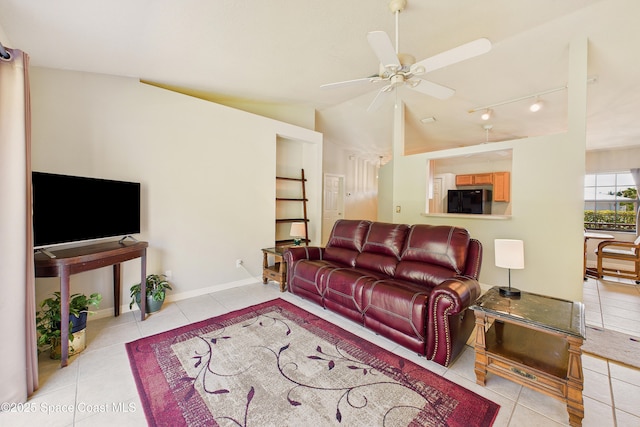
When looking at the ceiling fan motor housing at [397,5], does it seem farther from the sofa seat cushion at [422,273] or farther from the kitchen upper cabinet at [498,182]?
the kitchen upper cabinet at [498,182]

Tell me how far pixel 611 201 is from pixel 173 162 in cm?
890

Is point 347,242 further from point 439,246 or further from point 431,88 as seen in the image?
point 431,88

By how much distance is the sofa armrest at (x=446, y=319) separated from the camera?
191 cm

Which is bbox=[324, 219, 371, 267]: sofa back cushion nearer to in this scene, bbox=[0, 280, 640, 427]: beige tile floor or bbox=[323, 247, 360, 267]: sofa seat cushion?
bbox=[323, 247, 360, 267]: sofa seat cushion

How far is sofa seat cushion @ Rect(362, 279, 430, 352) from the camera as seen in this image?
2062mm

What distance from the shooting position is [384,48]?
183 centimetres

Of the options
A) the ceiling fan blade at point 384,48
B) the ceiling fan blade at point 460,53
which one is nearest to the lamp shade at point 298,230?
the ceiling fan blade at point 384,48

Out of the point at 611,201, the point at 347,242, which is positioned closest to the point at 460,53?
the point at 347,242

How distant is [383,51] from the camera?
1.87m

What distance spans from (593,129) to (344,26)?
5186 millimetres

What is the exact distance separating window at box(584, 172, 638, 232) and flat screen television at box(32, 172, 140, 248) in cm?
834

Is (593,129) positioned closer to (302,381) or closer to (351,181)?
(351,181)

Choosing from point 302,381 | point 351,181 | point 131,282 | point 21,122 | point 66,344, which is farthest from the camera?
point 351,181

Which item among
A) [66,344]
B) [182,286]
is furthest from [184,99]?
[66,344]
